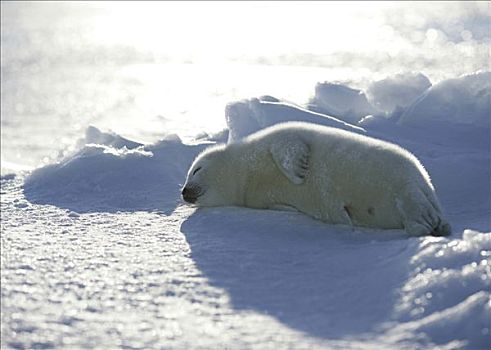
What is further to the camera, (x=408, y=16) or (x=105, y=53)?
(x=408, y=16)

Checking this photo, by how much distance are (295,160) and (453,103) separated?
1920 millimetres

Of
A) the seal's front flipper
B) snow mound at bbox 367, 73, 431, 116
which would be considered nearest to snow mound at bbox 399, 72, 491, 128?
snow mound at bbox 367, 73, 431, 116

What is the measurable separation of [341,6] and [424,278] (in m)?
24.8

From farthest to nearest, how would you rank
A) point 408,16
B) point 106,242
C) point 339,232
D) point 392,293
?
1. point 408,16
2. point 339,232
3. point 106,242
4. point 392,293

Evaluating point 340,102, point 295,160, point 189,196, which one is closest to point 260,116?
point 340,102

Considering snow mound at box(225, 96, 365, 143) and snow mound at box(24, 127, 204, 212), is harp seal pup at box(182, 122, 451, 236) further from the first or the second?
snow mound at box(225, 96, 365, 143)

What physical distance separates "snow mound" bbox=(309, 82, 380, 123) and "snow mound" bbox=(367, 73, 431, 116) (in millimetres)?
164

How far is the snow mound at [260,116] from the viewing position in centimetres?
475

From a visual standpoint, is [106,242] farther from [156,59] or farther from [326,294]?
[156,59]

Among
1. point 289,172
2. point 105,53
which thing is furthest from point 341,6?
point 289,172

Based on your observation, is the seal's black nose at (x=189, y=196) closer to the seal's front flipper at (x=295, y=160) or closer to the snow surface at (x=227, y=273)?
the snow surface at (x=227, y=273)

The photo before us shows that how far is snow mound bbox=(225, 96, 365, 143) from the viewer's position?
4754mm

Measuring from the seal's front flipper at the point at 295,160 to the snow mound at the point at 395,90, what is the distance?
7.69 ft

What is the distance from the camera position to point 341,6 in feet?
85.3
